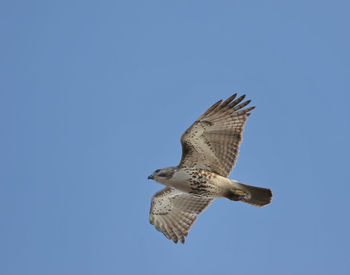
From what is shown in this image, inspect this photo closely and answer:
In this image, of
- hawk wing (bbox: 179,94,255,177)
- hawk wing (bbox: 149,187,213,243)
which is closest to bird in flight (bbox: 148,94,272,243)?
hawk wing (bbox: 179,94,255,177)

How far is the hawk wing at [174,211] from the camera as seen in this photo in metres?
13.7

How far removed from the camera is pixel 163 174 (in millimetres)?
12453

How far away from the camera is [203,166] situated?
12.7 meters

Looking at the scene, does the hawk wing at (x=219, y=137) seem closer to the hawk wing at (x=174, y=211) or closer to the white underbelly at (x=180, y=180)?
the white underbelly at (x=180, y=180)

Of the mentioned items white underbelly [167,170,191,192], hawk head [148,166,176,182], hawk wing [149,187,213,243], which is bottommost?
hawk wing [149,187,213,243]

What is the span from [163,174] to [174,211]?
183cm

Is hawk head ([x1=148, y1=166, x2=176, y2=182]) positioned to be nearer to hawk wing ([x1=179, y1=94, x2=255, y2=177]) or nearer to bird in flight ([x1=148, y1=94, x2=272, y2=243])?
bird in flight ([x1=148, y1=94, x2=272, y2=243])

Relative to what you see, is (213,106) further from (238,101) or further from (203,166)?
(203,166)

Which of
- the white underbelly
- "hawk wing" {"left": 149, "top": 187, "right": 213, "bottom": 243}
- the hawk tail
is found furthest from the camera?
"hawk wing" {"left": 149, "top": 187, "right": 213, "bottom": 243}

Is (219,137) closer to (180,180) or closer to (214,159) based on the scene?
(214,159)

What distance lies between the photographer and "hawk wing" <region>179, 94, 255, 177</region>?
12.4 m

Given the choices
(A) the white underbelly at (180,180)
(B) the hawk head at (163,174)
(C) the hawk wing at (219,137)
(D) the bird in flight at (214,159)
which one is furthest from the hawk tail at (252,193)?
(B) the hawk head at (163,174)

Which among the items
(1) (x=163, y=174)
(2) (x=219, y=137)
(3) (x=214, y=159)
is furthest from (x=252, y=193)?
(1) (x=163, y=174)

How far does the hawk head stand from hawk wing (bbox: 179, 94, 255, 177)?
29 cm
